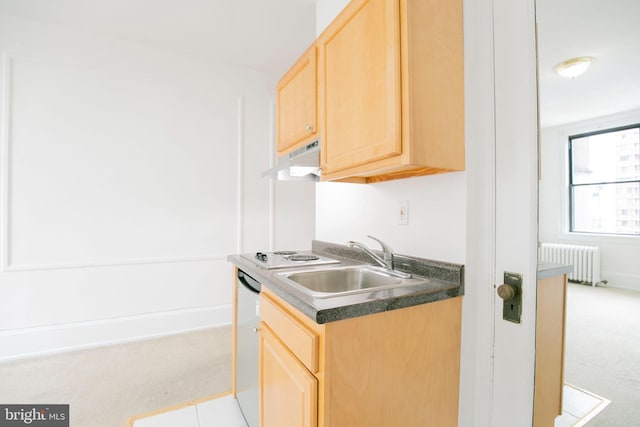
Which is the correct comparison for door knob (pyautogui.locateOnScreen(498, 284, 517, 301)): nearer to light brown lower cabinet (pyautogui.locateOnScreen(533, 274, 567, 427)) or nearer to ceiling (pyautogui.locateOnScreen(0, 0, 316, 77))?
light brown lower cabinet (pyautogui.locateOnScreen(533, 274, 567, 427))

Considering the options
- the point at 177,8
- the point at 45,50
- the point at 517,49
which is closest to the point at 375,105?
the point at 517,49

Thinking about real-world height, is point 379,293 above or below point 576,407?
above

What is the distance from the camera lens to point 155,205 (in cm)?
292

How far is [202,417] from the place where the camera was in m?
1.76

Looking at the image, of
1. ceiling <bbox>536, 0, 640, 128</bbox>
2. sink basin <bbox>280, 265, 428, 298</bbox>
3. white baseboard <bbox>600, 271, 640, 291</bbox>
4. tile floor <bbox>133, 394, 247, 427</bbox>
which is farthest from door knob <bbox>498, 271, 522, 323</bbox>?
tile floor <bbox>133, 394, 247, 427</bbox>

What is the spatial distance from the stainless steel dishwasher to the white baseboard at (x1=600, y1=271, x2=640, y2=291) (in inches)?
54.6

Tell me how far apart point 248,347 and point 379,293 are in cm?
93

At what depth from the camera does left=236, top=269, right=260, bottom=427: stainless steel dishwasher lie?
4.85 ft

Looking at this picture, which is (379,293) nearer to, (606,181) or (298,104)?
(606,181)

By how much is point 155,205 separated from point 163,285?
81 cm

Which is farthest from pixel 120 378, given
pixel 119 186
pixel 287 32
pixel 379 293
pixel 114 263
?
pixel 287 32

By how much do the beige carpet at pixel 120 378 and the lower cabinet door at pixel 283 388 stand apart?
37.9 inches

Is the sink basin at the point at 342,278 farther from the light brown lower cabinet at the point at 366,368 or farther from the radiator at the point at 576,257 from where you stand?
the radiator at the point at 576,257

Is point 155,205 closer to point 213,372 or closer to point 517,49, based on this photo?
point 213,372
